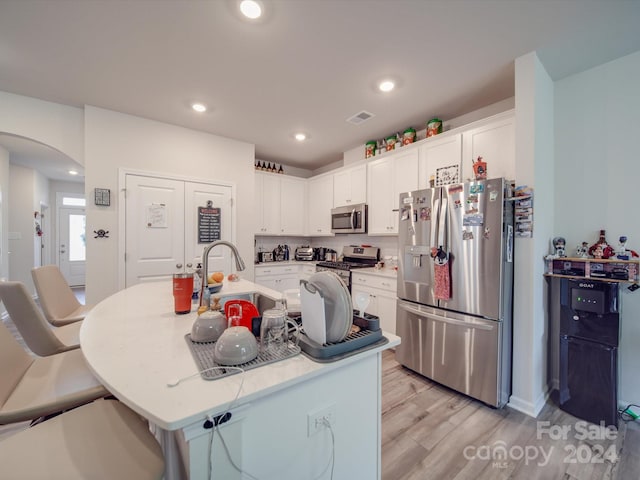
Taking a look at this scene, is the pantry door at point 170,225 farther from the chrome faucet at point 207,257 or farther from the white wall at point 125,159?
the chrome faucet at point 207,257

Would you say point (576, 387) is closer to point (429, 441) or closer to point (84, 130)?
point (429, 441)

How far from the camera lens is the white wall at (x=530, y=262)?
195cm

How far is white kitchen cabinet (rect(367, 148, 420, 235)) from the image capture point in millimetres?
3088

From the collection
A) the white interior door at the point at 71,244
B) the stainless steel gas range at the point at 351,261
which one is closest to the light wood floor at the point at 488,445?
the stainless steel gas range at the point at 351,261

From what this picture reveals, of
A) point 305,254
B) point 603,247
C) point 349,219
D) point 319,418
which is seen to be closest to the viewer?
point 319,418

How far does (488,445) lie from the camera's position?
5.38ft

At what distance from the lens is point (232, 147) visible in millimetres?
3729

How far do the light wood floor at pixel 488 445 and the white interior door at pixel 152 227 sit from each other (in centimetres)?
269

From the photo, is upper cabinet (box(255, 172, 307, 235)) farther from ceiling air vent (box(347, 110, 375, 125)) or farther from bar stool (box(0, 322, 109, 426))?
bar stool (box(0, 322, 109, 426))

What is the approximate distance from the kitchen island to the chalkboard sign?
91.7 inches

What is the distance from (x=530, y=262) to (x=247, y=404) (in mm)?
2174

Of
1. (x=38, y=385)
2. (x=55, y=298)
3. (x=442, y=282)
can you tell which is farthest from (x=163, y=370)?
(x=442, y=282)

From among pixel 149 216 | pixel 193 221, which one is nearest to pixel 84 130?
pixel 149 216

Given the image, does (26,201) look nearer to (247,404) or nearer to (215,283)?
(215,283)
